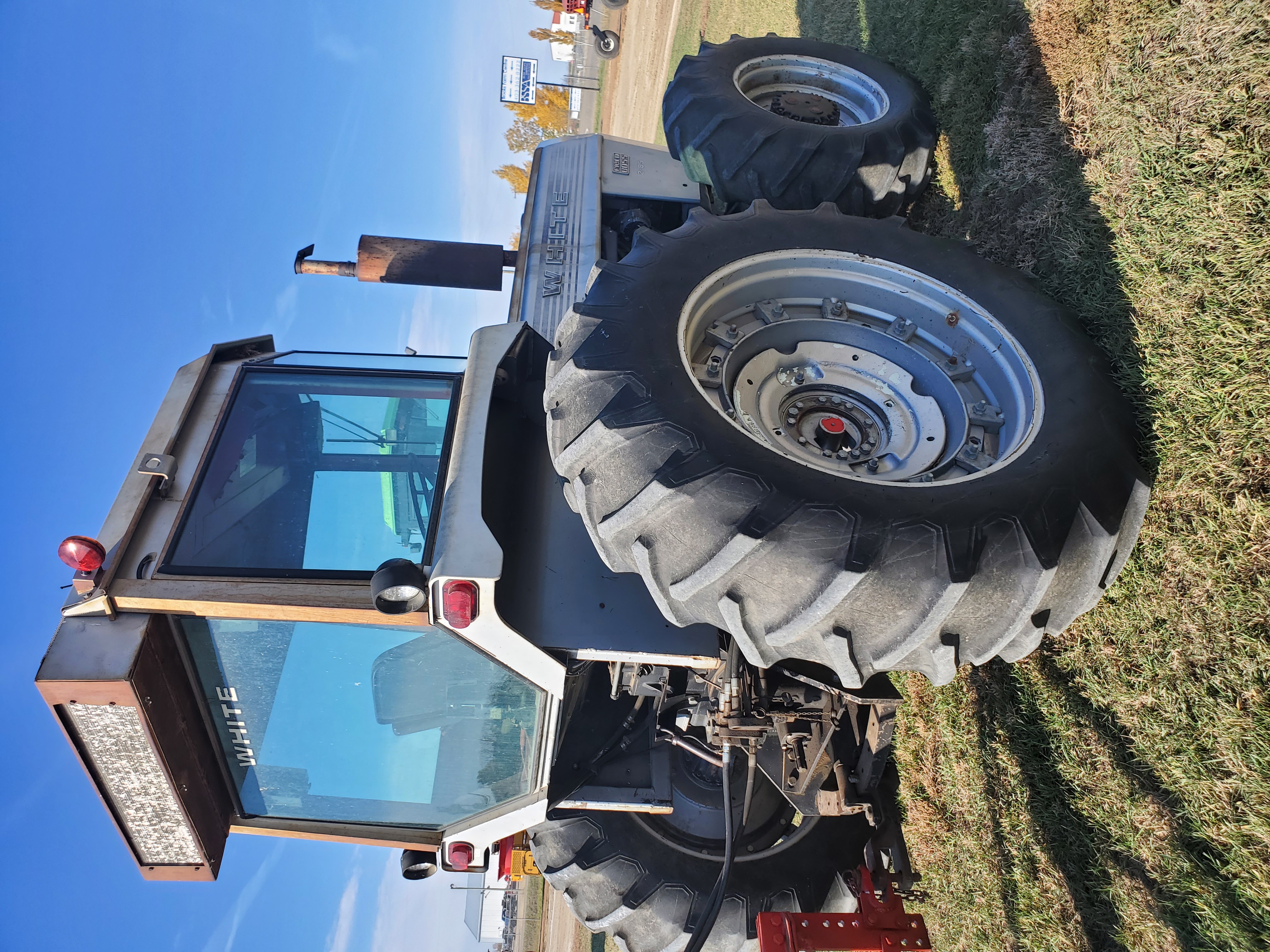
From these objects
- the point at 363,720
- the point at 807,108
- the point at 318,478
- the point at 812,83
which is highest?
the point at 812,83

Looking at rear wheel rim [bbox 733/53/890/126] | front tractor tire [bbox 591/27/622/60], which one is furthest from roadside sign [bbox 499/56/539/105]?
rear wheel rim [bbox 733/53/890/126]

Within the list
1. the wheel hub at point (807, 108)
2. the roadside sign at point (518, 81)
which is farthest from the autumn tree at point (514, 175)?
the wheel hub at point (807, 108)

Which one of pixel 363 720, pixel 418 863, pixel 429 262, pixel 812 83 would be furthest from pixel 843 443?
pixel 429 262

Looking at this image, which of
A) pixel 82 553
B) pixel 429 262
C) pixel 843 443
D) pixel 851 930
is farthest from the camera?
pixel 429 262

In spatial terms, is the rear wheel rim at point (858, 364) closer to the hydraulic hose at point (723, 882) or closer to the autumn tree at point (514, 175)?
the hydraulic hose at point (723, 882)

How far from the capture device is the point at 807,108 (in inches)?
174

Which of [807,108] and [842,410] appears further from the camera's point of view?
[807,108]

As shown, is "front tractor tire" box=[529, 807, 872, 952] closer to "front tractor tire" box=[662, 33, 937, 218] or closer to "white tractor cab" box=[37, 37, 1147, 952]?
"white tractor cab" box=[37, 37, 1147, 952]

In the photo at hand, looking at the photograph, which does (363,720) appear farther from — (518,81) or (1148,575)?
(518,81)

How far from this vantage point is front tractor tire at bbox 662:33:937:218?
363 centimetres

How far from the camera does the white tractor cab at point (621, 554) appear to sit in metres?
1.92

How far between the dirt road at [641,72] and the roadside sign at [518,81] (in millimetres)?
2105

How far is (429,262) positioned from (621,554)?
434 centimetres

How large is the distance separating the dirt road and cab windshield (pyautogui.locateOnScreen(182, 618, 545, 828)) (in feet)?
41.8
